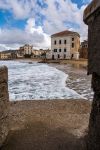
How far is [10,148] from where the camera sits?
413 cm

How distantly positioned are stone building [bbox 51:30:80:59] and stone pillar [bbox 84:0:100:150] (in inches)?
2679

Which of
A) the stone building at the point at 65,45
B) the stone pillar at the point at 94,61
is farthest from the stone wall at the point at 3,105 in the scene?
the stone building at the point at 65,45

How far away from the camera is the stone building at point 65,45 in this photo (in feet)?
231

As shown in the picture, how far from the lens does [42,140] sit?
444 centimetres

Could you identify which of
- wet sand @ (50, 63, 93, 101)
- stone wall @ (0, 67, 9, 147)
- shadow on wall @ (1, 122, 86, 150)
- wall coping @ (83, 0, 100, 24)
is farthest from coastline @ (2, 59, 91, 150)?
wet sand @ (50, 63, 93, 101)

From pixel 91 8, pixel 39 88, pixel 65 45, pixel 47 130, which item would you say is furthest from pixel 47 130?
pixel 65 45

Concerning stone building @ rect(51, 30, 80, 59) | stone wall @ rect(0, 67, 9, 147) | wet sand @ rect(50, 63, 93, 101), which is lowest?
wet sand @ rect(50, 63, 93, 101)

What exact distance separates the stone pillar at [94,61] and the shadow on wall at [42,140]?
80 centimetres

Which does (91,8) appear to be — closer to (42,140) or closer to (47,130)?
(42,140)

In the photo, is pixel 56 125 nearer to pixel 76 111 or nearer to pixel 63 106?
pixel 76 111

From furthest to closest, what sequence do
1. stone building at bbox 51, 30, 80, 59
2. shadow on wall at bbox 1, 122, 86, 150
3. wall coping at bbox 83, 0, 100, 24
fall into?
stone building at bbox 51, 30, 80, 59 → shadow on wall at bbox 1, 122, 86, 150 → wall coping at bbox 83, 0, 100, 24

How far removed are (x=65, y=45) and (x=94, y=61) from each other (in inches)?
2724

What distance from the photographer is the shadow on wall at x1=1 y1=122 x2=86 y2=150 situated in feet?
13.5

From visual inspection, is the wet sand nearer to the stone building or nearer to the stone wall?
the stone wall
